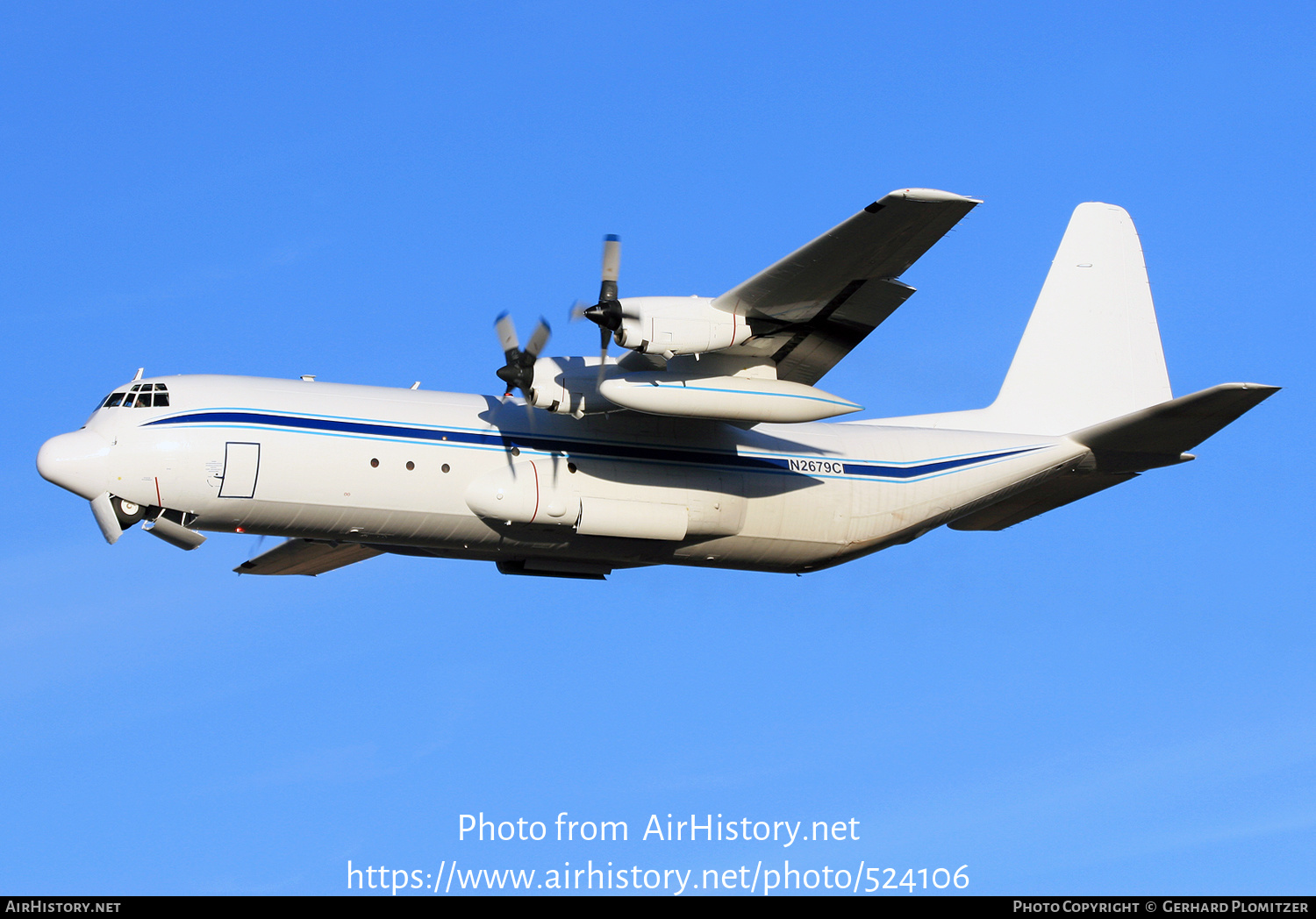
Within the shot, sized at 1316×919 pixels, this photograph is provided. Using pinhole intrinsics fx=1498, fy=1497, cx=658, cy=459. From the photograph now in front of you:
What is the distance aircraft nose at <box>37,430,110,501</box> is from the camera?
55.2 feet

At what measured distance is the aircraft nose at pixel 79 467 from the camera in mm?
16828

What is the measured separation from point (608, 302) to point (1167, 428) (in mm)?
7799

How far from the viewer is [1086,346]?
72.1ft

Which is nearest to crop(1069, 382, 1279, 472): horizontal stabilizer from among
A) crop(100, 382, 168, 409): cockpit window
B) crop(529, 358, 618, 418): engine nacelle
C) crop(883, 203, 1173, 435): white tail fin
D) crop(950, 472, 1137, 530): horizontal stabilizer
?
crop(950, 472, 1137, 530): horizontal stabilizer

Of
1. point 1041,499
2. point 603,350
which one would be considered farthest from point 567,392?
point 1041,499

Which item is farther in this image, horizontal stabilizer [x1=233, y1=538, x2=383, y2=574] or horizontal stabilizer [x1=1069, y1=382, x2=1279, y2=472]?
horizontal stabilizer [x1=233, y1=538, x2=383, y2=574]

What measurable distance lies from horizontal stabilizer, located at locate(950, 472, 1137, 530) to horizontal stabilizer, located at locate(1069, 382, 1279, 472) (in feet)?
1.09

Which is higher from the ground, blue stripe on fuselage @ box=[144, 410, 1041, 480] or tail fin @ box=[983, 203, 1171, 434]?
tail fin @ box=[983, 203, 1171, 434]

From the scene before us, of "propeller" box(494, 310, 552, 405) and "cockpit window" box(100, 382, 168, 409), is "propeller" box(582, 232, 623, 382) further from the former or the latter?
"cockpit window" box(100, 382, 168, 409)

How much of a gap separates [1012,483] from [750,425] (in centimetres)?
463
